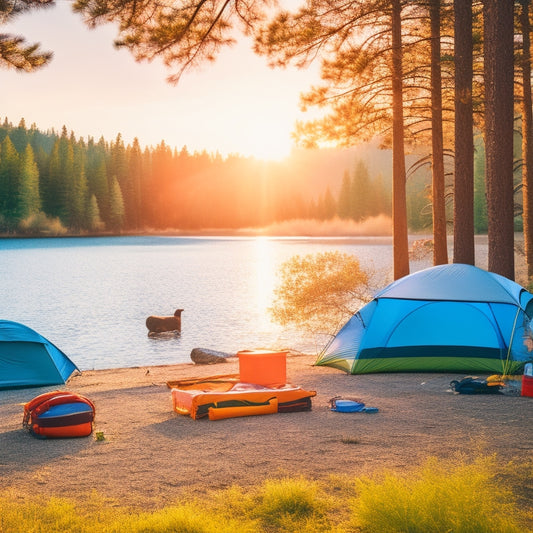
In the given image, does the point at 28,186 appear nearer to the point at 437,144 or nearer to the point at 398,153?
the point at 398,153

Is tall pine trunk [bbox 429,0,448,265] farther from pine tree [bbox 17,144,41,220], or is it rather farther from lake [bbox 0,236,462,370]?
pine tree [bbox 17,144,41,220]

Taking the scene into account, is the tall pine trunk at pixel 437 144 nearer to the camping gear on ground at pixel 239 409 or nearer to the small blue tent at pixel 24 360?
the small blue tent at pixel 24 360

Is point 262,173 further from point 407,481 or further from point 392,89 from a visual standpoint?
point 407,481

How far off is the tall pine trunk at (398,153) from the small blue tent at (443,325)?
695 centimetres

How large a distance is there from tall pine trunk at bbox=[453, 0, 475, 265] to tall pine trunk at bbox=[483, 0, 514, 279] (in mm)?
1506

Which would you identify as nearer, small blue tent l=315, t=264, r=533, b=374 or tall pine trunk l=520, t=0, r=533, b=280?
small blue tent l=315, t=264, r=533, b=374

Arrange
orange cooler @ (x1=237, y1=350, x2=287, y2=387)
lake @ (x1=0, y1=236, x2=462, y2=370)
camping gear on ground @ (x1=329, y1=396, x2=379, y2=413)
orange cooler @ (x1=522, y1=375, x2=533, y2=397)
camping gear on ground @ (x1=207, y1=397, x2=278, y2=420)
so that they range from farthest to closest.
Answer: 1. lake @ (x1=0, y1=236, x2=462, y2=370)
2. orange cooler @ (x1=237, y1=350, x2=287, y2=387)
3. orange cooler @ (x1=522, y1=375, x2=533, y2=397)
4. camping gear on ground @ (x1=329, y1=396, x2=379, y2=413)
5. camping gear on ground @ (x1=207, y1=397, x2=278, y2=420)

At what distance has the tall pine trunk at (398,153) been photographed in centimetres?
1548

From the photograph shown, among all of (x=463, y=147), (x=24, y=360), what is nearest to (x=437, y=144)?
(x=463, y=147)

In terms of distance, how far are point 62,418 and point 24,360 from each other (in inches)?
167

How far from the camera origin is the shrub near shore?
3.67 meters

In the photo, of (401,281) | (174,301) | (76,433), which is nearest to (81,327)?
(174,301)

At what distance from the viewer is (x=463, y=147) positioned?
13.0 m

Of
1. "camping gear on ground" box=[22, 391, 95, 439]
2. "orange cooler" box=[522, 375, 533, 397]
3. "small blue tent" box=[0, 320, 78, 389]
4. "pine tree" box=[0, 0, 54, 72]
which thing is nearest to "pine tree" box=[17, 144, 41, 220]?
"small blue tent" box=[0, 320, 78, 389]
